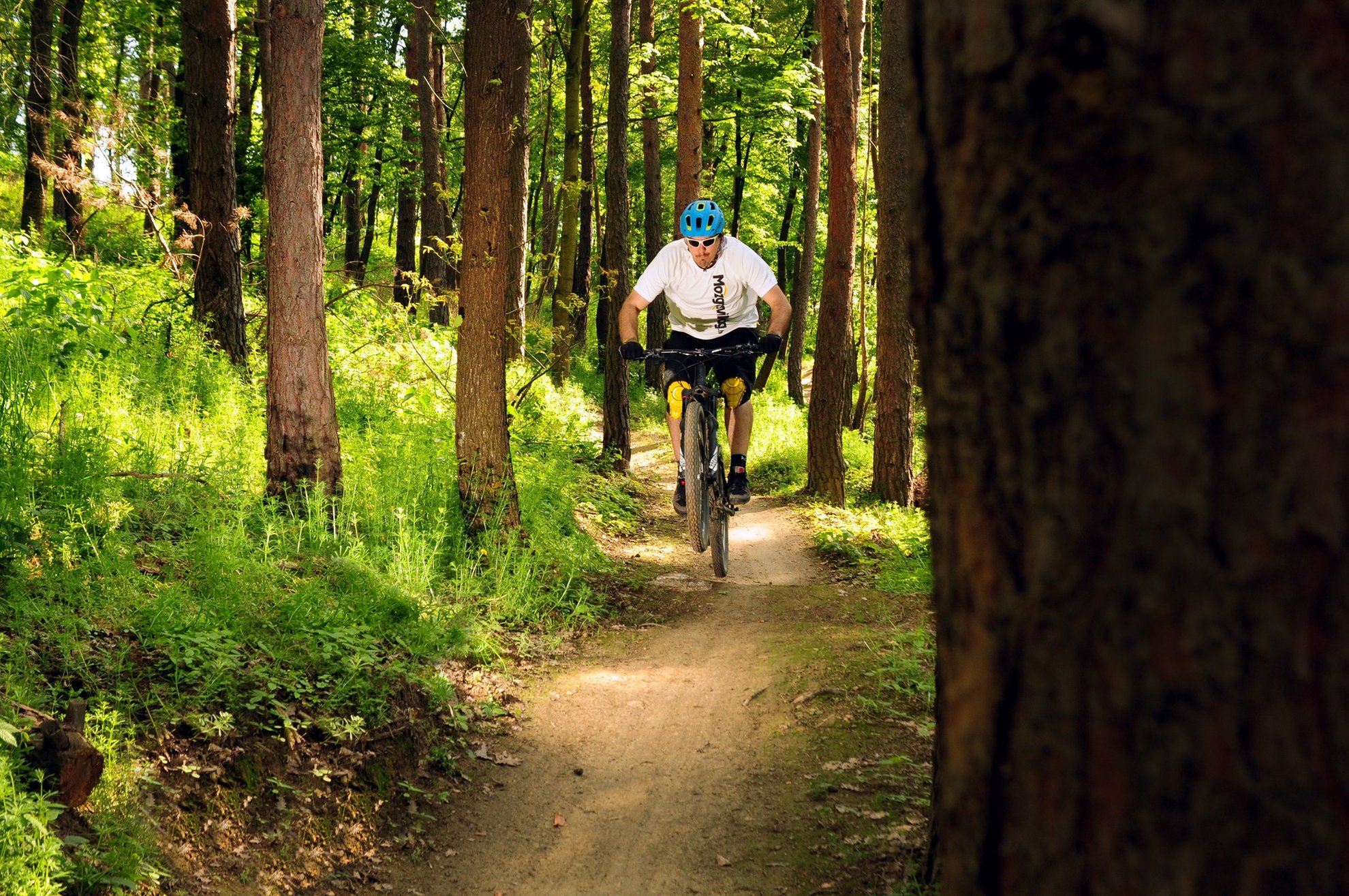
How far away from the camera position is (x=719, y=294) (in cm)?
815

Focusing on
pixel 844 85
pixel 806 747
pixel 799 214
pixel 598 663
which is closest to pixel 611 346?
pixel 844 85

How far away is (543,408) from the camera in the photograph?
14.6m

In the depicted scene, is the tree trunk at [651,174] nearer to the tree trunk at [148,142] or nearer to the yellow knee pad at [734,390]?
the tree trunk at [148,142]

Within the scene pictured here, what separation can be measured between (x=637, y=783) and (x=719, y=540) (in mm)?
3701

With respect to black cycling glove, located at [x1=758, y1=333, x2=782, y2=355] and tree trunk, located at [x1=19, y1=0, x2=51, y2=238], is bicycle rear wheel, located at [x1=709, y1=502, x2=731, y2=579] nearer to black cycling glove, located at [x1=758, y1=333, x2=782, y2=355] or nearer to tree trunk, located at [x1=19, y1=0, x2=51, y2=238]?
black cycling glove, located at [x1=758, y1=333, x2=782, y2=355]

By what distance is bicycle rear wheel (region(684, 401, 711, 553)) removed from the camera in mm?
8023

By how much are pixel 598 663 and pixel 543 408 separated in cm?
818

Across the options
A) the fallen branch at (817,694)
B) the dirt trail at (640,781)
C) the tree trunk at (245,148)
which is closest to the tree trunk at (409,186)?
the tree trunk at (245,148)

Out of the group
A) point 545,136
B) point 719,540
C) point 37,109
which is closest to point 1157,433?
point 719,540

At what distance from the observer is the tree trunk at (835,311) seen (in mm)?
12656

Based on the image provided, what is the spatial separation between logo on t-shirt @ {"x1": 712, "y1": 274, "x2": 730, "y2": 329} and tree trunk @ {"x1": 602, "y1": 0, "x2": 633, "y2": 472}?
179 inches

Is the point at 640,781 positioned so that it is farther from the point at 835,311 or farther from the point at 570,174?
the point at 570,174

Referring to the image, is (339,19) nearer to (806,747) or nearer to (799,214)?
(799,214)

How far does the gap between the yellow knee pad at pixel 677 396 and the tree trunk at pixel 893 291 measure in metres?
4.21
